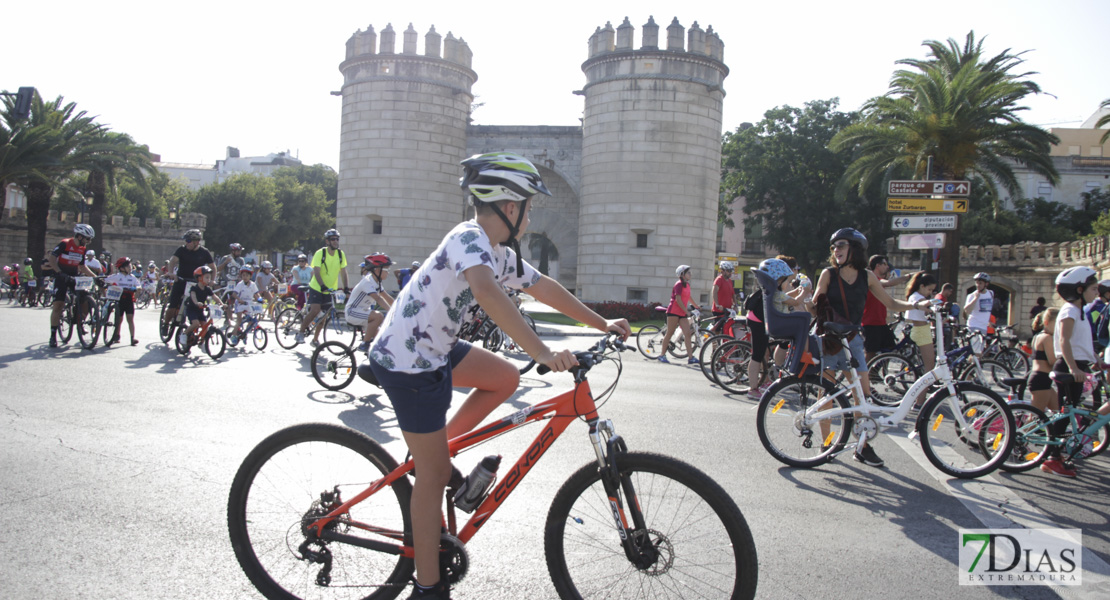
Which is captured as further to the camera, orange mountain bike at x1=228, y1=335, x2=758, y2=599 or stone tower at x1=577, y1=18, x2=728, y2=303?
stone tower at x1=577, y1=18, x2=728, y2=303

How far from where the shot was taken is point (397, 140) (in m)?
29.3

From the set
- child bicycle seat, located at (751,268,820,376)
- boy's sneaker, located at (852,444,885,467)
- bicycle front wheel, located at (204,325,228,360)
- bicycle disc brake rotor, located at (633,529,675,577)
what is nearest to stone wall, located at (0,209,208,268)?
bicycle front wheel, located at (204,325,228,360)

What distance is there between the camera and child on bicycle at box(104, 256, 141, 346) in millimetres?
11570

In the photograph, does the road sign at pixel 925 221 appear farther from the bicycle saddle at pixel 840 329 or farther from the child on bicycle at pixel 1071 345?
the bicycle saddle at pixel 840 329

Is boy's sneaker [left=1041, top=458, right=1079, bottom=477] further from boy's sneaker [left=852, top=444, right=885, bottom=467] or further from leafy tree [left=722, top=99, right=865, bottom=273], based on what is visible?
leafy tree [left=722, top=99, right=865, bottom=273]

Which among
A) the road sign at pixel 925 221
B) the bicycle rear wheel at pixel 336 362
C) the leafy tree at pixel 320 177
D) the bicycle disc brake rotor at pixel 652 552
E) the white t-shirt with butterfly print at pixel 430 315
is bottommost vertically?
the bicycle rear wheel at pixel 336 362

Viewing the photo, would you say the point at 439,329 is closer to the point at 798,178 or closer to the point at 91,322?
Answer: the point at 91,322

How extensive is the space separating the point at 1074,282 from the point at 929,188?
987cm

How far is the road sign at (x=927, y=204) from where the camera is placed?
48.1ft

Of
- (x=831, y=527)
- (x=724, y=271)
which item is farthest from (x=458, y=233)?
(x=724, y=271)

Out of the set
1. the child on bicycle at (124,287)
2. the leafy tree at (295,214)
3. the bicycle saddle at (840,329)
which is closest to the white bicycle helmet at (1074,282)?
the bicycle saddle at (840,329)

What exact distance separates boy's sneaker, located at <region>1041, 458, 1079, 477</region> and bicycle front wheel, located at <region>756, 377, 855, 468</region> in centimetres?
164

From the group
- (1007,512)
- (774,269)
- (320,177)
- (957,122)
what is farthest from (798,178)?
(320,177)

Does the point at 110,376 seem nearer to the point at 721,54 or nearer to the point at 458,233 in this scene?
the point at 458,233
